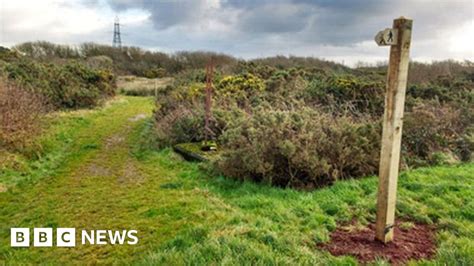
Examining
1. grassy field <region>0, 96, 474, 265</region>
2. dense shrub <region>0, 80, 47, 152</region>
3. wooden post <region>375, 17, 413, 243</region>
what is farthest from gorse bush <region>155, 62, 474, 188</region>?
dense shrub <region>0, 80, 47, 152</region>

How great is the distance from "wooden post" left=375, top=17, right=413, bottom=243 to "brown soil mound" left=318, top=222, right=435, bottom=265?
6.4 inches

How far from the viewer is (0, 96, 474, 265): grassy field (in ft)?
12.8

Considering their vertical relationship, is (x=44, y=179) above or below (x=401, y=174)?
below

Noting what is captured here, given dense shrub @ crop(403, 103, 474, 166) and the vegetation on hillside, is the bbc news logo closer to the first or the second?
the vegetation on hillside

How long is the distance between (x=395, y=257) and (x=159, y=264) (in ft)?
7.89

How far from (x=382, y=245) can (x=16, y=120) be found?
830 cm

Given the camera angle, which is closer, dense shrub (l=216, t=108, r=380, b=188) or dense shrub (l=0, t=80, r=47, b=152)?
dense shrub (l=216, t=108, r=380, b=188)

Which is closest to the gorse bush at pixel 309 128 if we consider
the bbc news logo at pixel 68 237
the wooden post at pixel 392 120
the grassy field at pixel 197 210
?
the grassy field at pixel 197 210

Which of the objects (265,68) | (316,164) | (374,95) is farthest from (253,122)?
(265,68)

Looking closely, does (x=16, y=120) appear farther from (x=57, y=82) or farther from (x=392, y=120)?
(x=392, y=120)

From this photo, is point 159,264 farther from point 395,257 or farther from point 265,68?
point 265,68

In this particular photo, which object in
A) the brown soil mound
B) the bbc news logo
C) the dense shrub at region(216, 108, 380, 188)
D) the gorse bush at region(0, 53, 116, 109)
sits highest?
the gorse bush at region(0, 53, 116, 109)

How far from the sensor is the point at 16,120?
8.75 m

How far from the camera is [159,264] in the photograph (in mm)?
3572
